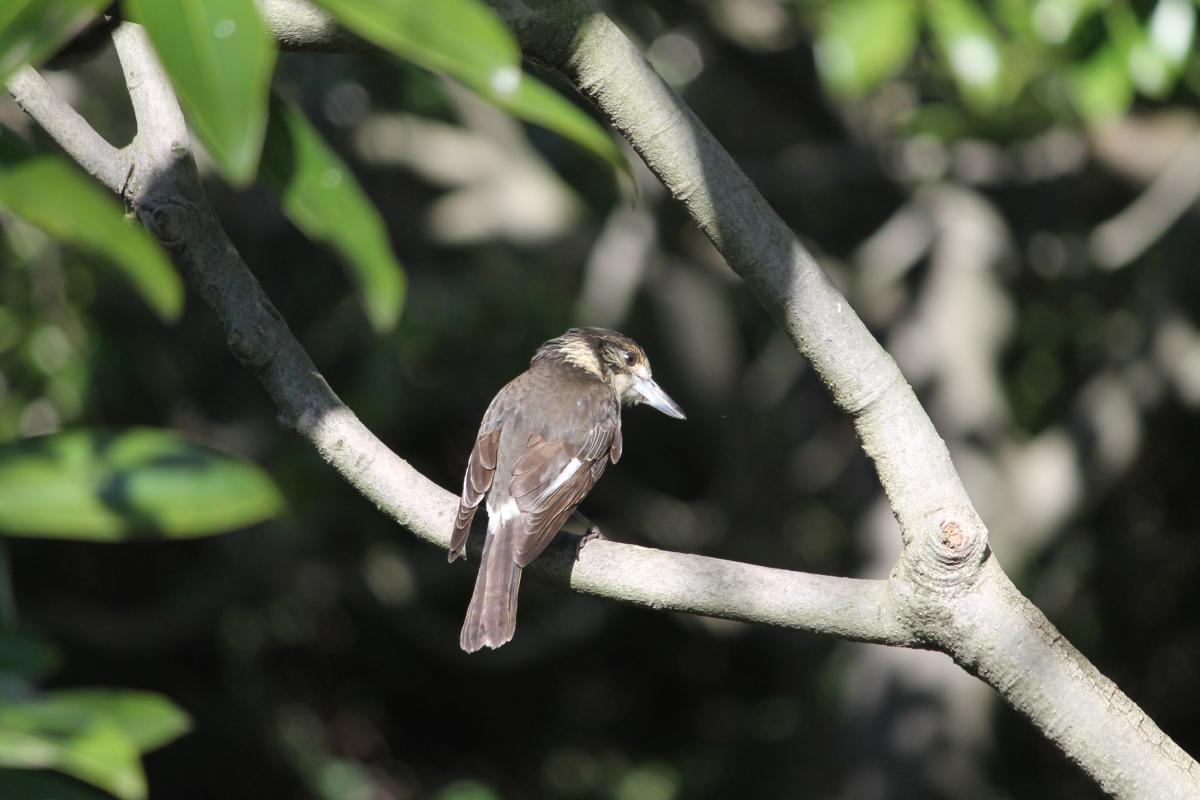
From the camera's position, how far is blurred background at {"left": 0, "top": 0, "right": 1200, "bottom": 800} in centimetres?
632

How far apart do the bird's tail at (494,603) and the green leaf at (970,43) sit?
67.5 inches

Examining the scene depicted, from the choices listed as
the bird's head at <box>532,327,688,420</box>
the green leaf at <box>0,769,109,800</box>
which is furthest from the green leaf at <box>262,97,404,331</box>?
the bird's head at <box>532,327,688,420</box>

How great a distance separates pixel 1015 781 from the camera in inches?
332

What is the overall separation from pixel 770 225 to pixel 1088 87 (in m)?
2.00

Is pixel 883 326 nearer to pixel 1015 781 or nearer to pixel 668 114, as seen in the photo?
pixel 1015 781

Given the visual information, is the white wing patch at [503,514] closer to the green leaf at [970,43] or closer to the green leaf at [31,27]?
the green leaf at [970,43]

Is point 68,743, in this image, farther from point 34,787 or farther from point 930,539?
point 930,539

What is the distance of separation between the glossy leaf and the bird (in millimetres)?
1382

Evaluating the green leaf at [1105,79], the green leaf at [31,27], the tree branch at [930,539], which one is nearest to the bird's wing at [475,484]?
the tree branch at [930,539]

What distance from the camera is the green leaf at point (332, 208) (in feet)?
4.18

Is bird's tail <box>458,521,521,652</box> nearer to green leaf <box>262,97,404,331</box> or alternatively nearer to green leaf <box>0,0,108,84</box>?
green leaf <box>262,97,404,331</box>

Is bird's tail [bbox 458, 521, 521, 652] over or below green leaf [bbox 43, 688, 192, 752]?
over

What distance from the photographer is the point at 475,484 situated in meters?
3.72

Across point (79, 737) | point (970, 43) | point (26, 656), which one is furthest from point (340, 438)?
point (970, 43)
